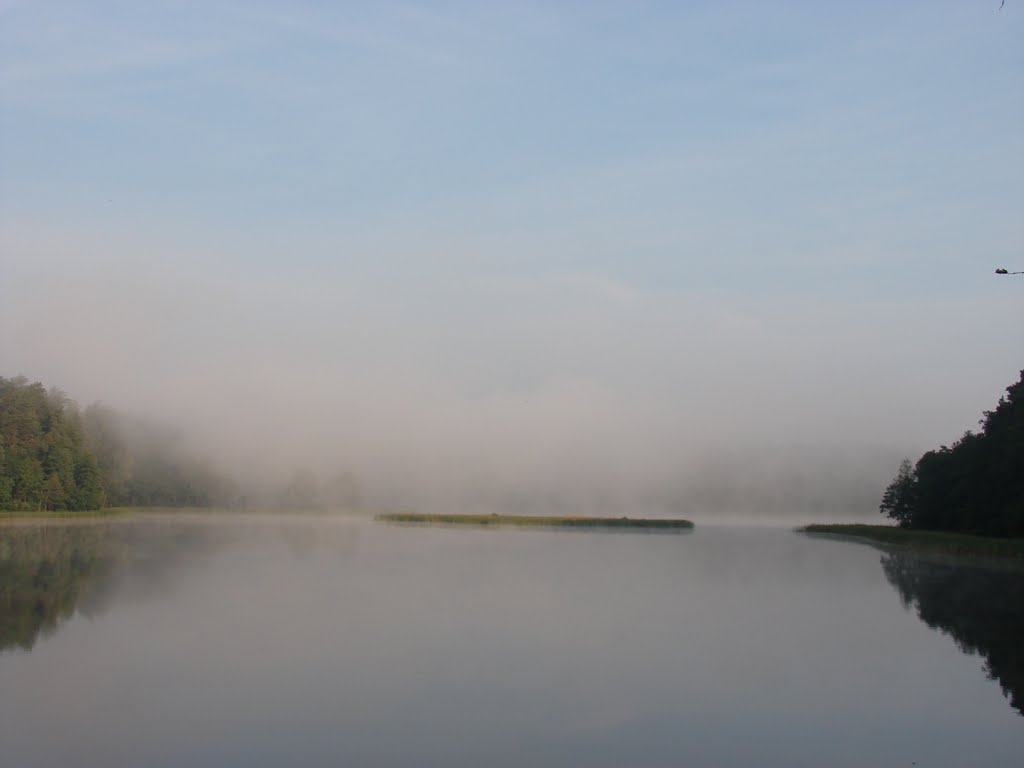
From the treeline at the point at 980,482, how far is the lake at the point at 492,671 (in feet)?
90.6

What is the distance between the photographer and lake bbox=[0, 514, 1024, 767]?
10188 millimetres

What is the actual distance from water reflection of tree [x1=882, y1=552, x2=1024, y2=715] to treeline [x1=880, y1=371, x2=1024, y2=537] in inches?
470

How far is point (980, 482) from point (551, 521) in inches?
1451

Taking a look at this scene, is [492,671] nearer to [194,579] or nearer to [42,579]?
[194,579]

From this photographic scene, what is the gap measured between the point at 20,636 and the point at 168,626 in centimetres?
257

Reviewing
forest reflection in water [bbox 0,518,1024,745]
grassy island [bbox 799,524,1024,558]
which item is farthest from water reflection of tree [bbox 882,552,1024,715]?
grassy island [bbox 799,524,1024,558]

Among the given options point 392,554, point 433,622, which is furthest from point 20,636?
point 392,554

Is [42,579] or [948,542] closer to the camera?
[42,579]

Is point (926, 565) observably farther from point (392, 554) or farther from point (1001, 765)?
point (1001, 765)

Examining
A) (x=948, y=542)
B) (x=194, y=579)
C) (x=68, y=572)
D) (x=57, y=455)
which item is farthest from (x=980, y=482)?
(x=57, y=455)

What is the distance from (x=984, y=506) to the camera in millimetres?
57312

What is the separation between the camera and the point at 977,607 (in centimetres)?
2416

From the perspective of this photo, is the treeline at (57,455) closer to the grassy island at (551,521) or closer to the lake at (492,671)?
the grassy island at (551,521)

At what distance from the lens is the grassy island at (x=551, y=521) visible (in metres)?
82.2
